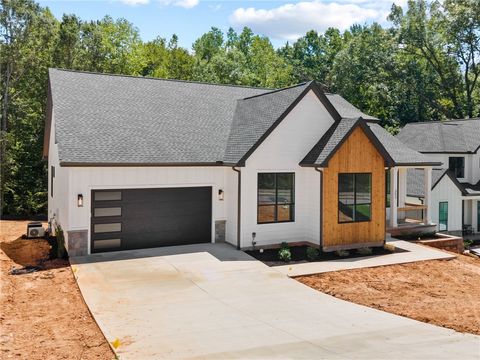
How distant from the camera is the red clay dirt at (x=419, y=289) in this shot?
31.7 feet

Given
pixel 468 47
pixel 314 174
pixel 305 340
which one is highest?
pixel 468 47

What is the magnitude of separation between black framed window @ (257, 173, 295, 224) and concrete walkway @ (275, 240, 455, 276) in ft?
8.31

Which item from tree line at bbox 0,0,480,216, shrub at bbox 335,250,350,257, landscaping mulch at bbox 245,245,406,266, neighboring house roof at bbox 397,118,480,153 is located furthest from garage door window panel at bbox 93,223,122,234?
neighboring house roof at bbox 397,118,480,153

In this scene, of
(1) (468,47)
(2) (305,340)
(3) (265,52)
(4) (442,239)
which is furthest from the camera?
(3) (265,52)

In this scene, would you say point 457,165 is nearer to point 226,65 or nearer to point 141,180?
point 141,180

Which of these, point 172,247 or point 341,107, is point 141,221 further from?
point 341,107

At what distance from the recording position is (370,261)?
14422 millimetres

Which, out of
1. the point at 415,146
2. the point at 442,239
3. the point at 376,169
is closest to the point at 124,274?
the point at 376,169

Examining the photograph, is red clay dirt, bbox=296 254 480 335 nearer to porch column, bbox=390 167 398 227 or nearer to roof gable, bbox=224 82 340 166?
porch column, bbox=390 167 398 227

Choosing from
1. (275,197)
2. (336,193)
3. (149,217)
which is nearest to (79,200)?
(149,217)

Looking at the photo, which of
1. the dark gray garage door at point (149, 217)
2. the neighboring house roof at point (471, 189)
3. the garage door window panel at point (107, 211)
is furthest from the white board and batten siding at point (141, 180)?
the neighboring house roof at point (471, 189)

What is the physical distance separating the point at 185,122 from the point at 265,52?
138 feet

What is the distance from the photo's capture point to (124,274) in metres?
12.0

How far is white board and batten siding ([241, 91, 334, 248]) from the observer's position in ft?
50.2
